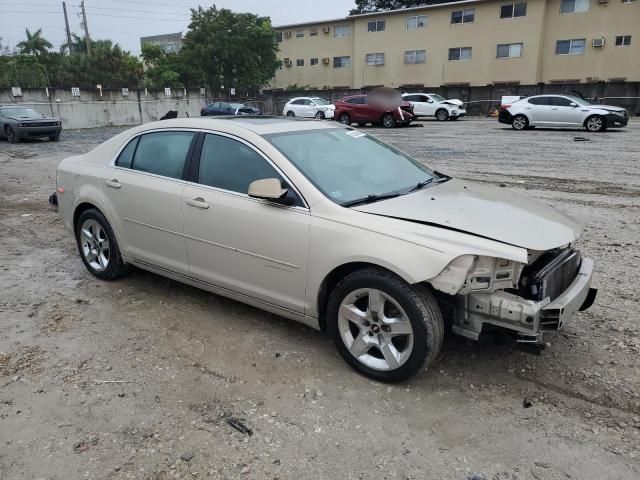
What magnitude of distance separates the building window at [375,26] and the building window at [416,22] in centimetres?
236

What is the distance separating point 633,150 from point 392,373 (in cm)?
1324

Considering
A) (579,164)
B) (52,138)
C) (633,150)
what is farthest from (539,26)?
(52,138)

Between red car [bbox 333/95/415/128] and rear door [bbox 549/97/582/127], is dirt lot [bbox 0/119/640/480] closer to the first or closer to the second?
rear door [bbox 549/97/582/127]

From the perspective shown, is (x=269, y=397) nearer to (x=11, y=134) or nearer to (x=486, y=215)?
(x=486, y=215)

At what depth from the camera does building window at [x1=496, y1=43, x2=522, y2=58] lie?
3544 centimetres

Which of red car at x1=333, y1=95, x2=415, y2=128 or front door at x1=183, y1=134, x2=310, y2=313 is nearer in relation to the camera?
front door at x1=183, y1=134, x2=310, y2=313

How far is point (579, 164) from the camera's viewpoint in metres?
11.3

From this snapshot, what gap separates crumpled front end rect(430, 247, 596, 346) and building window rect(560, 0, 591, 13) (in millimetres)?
37220

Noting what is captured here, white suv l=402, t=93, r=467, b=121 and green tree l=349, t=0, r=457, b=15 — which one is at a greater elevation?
green tree l=349, t=0, r=457, b=15

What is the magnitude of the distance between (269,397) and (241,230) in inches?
46.4

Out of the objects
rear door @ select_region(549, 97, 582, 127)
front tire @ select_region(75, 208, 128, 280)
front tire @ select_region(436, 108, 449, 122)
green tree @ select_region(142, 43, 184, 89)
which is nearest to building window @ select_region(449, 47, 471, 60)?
front tire @ select_region(436, 108, 449, 122)

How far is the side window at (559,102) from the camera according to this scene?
19.5 m

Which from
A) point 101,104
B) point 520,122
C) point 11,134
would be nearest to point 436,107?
point 520,122

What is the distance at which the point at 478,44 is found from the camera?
1453 inches
